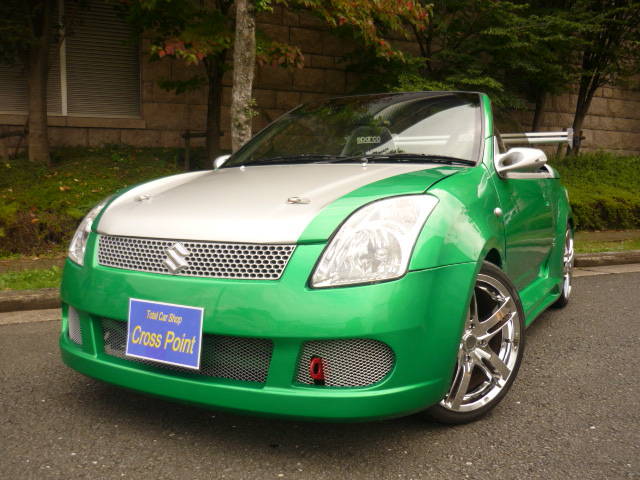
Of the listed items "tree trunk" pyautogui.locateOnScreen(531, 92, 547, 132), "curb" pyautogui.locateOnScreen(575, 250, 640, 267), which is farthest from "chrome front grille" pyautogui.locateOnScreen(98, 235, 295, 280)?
"tree trunk" pyautogui.locateOnScreen(531, 92, 547, 132)

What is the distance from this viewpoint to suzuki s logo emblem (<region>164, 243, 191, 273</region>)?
230 centimetres

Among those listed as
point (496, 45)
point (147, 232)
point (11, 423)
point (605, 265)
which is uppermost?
point (496, 45)

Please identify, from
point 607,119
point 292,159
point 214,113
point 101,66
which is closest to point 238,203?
point 292,159

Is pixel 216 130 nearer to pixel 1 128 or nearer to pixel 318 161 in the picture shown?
pixel 1 128

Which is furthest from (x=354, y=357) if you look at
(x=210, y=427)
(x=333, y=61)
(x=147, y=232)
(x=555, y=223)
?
(x=333, y=61)

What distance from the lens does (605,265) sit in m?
7.33

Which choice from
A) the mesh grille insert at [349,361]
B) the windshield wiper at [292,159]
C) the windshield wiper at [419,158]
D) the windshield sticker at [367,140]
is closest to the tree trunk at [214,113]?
the windshield wiper at [292,159]

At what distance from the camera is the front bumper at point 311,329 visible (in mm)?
2127

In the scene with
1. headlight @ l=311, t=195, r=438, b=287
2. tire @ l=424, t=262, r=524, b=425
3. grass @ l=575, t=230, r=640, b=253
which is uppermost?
headlight @ l=311, t=195, r=438, b=287

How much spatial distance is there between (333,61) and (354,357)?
10.7m

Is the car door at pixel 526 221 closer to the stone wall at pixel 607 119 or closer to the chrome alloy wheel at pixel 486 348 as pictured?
the chrome alloy wheel at pixel 486 348

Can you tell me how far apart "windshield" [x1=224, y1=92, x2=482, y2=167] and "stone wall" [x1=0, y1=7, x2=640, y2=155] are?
688cm

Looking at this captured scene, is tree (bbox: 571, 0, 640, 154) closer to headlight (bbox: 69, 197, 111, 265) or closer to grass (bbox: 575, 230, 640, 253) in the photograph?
grass (bbox: 575, 230, 640, 253)

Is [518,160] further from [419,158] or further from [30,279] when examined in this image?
[30,279]
